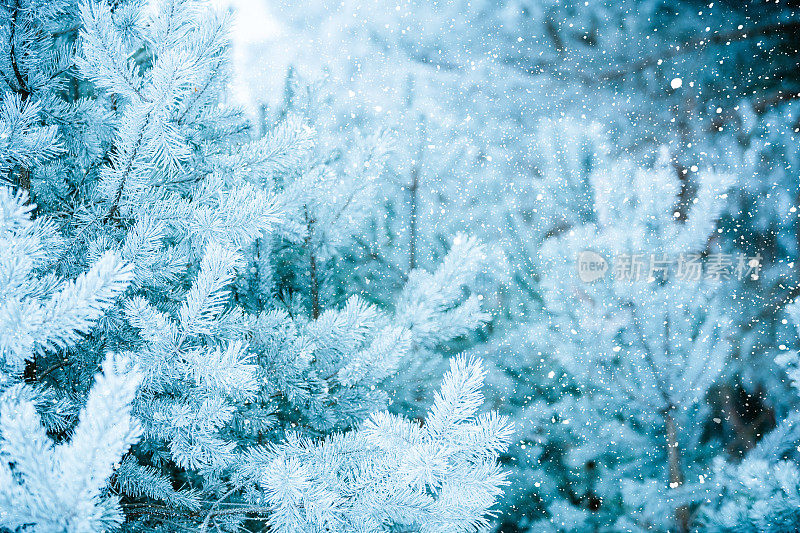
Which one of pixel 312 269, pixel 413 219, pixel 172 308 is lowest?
pixel 172 308

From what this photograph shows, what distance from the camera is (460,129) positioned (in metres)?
1.55

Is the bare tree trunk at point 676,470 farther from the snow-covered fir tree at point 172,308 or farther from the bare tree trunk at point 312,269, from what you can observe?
the bare tree trunk at point 312,269

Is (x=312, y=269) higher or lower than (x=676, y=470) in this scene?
higher

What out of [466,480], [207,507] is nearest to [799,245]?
[466,480]

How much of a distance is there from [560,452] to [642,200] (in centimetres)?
105

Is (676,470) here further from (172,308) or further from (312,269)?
(172,308)

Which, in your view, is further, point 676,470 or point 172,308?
point 676,470

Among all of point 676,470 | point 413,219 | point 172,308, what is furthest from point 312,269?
point 676,470

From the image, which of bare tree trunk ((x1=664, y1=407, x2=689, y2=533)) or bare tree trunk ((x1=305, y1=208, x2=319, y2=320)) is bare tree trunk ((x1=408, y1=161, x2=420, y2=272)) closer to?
bare tree trunk ((x1=305, y1=208, x2=319, y2=320))

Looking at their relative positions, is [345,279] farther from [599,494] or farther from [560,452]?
[599,494]

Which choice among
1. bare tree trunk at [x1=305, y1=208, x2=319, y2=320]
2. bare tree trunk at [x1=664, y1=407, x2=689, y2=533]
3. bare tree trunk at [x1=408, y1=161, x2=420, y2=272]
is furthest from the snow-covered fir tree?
bare tree trunk at [x1=664, y1=407, x2=689, y2=533]

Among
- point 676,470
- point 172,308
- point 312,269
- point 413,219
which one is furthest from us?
point 413,219

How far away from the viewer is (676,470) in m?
1.50

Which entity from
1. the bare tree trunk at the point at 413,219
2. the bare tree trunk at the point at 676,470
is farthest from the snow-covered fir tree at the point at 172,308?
the bare tree trunk at the point at 676,470
